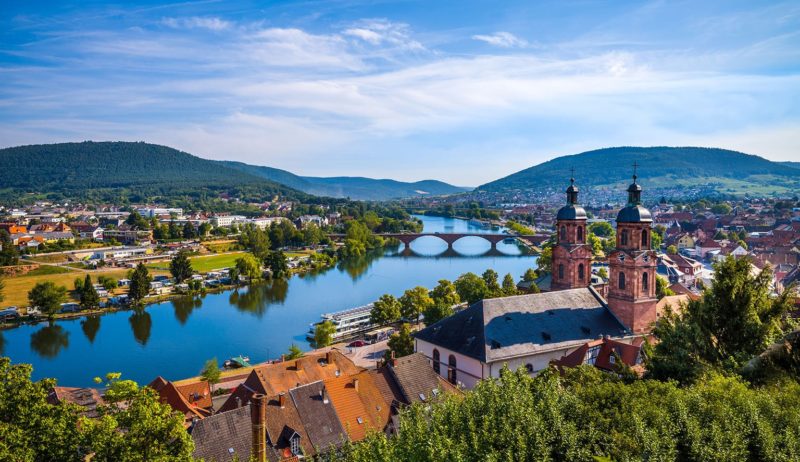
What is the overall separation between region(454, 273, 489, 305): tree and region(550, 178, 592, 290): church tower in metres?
7.32

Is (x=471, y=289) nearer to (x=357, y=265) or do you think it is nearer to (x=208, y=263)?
(x=357, y=265)

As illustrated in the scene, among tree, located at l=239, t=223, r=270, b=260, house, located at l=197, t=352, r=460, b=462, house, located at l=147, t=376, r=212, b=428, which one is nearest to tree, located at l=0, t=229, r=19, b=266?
tree, located at l=239, t=223, r=270, b=260

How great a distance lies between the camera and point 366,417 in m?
17.0

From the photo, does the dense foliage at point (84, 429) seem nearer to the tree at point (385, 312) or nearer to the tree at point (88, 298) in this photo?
the tree at point (385, 312)

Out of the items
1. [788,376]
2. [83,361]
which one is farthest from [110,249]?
[788,376]

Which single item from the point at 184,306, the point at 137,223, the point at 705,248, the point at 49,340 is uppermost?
Answer: the point at 137,223

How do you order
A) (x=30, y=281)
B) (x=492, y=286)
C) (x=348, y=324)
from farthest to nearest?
1. (x=30, y=281)
2. (x=492, y=286)
3. (x=348, y=324)

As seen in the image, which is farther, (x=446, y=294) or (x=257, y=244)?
(x=257, y=244)

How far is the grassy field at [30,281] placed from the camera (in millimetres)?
46844

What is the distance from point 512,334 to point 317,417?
8391 mm

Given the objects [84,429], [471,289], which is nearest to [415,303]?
[471,289]

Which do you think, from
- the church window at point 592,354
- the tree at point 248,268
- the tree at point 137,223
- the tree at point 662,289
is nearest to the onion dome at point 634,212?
the church window at point 592,354

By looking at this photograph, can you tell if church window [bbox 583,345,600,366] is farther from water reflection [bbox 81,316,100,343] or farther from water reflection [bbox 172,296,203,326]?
water reflection [bbox 81,316,100,343]

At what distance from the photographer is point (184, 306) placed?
46.6 meters
